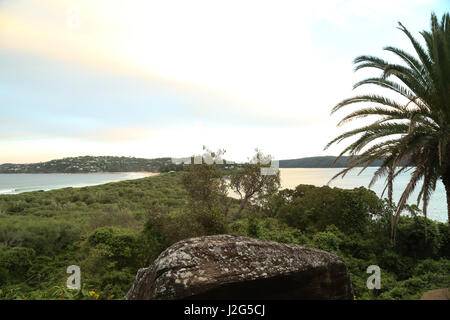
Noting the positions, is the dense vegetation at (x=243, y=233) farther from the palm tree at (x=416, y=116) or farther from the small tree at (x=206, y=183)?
the palm tree at (x=416, y=116)

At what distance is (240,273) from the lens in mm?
4621

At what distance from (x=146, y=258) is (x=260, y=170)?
8.68m

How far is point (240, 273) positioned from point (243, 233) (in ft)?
31.0

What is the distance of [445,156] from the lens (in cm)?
786

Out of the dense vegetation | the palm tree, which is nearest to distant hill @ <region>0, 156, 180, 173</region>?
the dense vegetation

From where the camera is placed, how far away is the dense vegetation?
12445mm

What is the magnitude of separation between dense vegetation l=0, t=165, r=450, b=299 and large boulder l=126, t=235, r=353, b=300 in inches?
208

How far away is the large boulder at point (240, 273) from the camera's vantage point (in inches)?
171

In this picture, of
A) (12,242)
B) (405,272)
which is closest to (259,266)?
(405,272)

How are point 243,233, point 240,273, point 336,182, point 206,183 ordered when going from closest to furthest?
point 240,273, point 243,233, point 206,183, point 336,182

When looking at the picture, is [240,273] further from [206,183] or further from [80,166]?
[80,166]

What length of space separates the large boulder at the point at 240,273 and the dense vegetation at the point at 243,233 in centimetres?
529

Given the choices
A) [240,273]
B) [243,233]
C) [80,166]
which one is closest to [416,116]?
[240,273]
